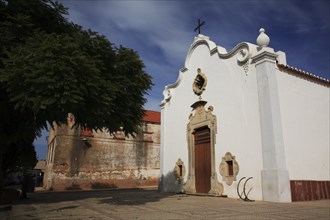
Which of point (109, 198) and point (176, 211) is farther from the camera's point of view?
point (109, 198)

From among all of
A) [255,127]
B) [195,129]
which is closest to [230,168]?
[255,127]

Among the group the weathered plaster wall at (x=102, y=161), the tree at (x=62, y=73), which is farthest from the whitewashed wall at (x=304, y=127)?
the weathered plaster wall at (x=102, y=161)

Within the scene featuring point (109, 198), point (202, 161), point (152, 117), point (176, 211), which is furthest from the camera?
point (152, 117)

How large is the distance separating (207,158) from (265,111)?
415 cm

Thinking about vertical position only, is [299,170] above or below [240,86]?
below

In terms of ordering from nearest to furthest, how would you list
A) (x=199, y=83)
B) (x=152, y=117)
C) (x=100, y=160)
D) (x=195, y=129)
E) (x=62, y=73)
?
(x=62, y=73) → (x=195, y=129) → (x=199, y=83) → (x=100, y=160) → (x=152, y=117)

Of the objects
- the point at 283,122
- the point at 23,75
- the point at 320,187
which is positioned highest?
the point at 23,75

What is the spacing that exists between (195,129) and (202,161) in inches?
66.1

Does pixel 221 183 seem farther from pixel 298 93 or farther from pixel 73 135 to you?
pixel 73 135

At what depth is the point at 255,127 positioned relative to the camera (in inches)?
410

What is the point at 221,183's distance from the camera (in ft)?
38.9

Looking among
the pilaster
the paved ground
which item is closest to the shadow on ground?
the paved ground

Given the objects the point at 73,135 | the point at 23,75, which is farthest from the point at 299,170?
the point at 73,135

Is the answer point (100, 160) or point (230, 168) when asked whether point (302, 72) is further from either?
point (100, 160)
